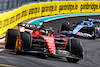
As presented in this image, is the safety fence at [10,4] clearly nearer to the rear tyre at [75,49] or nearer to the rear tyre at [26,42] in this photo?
the rear tyre at [26,42]

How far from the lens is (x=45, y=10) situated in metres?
24.6

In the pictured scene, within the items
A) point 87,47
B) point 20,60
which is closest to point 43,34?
point 20,60

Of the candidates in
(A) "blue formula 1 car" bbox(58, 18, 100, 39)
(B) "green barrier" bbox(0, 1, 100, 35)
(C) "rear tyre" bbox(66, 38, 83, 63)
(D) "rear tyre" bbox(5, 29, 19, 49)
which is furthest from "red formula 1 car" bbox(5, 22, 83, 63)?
(A) "blue formula 1 car" bbox(58, 18, 100, 39)

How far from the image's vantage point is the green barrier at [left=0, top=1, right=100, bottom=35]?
53.4ft

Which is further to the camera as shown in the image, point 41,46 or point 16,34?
point 16,34

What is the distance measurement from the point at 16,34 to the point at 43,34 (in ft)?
4.13

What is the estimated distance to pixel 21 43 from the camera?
33.8 feet

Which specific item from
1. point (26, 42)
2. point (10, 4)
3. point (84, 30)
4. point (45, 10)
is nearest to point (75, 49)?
point (26, 42)

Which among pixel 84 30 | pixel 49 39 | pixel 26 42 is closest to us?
pixel 26 42

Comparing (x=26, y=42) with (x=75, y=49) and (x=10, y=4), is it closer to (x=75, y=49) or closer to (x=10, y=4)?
(x=75, y=49)

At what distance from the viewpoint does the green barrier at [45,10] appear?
16.3 meters

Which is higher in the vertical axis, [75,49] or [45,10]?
[45,10]

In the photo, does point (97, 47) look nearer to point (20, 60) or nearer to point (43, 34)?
point (43, 34)

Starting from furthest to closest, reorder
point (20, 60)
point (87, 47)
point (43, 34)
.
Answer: point (87, 47) → point (43, 34) → point (20, 60)
